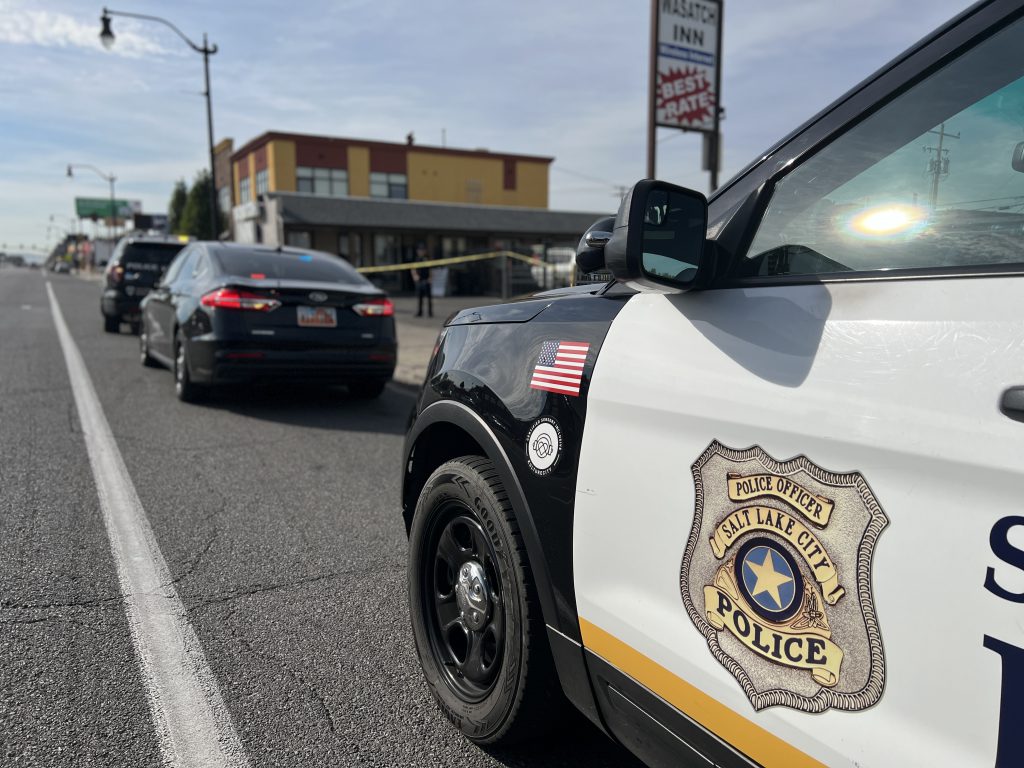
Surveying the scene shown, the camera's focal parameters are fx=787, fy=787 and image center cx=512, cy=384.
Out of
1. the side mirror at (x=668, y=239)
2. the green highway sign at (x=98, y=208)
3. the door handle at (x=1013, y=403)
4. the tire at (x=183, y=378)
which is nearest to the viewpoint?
the door handle at (x=1013, y=403)

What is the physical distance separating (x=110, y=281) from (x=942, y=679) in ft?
54.0

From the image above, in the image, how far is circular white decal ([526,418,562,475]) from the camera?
201cm

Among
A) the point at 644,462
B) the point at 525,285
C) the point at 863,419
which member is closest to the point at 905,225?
the point at 863,419

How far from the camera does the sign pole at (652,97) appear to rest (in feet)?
33.5

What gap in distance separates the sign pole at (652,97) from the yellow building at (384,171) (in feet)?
117

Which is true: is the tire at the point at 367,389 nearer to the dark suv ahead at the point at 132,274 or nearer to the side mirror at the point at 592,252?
the side mirror at the point at 592,252

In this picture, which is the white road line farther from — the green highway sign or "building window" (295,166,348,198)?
the green highway sign

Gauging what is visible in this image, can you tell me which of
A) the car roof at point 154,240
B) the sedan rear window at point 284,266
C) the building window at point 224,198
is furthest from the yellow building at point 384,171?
the sedan rear window at point 284,266

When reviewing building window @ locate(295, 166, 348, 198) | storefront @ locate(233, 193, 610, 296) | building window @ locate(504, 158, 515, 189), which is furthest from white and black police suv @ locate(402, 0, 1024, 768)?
building window @ locate(504, 158, 515, 189)

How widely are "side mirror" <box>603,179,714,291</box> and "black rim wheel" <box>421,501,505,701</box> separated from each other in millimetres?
980

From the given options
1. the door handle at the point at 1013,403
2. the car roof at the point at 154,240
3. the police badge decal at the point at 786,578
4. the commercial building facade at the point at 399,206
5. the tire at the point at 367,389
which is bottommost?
the tire at the point at 367,389

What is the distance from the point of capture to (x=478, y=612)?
2377 mm

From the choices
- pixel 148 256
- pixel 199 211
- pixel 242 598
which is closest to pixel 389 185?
pixel 199 211

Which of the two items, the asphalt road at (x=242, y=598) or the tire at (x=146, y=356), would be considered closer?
the asphalt road at (x=242, y=598)
